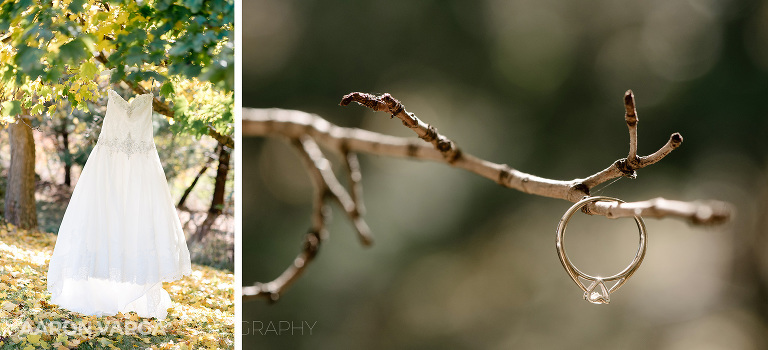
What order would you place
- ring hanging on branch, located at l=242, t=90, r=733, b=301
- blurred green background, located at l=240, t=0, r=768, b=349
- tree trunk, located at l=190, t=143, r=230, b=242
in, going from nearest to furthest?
ring hanging on branch, located at l=242, t=90, r=733, b=301
tree trunk, located at l=190, t=143, r=230, b=242
blurred green background, located at l=240, t=0, r=768, b=349

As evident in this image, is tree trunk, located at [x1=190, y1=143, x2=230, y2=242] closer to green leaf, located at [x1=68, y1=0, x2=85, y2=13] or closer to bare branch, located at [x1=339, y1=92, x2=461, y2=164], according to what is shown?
green leaf, located at [x1=68, y1=0, x2=85, y2=13]

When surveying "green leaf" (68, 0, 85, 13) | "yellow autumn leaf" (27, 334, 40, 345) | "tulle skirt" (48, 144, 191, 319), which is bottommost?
"yellow autumn leaf" (27, 334, 40, 345)

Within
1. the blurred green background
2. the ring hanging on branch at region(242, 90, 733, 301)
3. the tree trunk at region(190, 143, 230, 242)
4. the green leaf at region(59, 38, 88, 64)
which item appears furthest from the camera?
the blurred green background

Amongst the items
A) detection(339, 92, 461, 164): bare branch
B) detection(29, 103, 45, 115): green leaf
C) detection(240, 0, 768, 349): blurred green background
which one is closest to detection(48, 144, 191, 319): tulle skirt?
detection(29, 103, 45, 115): green leaf

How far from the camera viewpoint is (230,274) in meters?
0.80

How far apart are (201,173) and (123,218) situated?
13 centimetres

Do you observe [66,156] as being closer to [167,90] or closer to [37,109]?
[37,109]

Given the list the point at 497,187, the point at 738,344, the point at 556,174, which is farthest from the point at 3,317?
the point at 738,344

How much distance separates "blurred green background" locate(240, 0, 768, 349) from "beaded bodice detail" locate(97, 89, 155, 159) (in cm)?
36

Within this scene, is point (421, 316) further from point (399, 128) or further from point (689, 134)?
point (689, 134)

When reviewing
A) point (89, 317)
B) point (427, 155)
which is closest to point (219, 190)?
point (89, 317)

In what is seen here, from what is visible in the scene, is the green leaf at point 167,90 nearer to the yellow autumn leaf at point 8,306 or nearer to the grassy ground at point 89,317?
the grassy ground at point 89,317

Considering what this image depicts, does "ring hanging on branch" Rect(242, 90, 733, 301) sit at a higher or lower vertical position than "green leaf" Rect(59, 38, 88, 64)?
lower

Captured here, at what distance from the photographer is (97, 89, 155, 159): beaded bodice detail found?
2.39 ft
